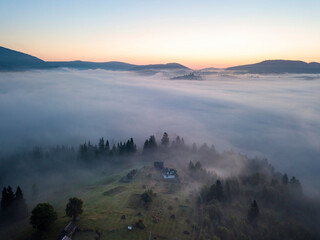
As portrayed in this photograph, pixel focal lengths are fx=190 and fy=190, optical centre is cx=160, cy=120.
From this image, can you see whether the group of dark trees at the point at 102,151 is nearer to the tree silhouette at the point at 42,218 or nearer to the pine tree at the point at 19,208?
the pine tree at the point at 19,208

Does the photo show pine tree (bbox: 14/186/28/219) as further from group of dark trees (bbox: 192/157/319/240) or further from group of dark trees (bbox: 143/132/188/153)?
group of dark trees (bbox: 143/132/188/153)

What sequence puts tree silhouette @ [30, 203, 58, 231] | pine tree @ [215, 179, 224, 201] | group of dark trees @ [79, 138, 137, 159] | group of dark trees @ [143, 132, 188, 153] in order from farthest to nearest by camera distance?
group of dark trees @ [143, 132, 188, 153] < group of dark trees @ [79, 138, 137, 159] < pine tree @ [215, 179, 224, 201] < tree silhouette @ [30, 203, 58, 231]

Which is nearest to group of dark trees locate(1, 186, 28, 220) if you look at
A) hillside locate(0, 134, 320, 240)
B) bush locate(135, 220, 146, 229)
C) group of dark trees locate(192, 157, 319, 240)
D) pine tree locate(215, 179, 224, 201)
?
hillside locate(0, 134, 320, 240)

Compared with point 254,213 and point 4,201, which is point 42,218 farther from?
point 254,213

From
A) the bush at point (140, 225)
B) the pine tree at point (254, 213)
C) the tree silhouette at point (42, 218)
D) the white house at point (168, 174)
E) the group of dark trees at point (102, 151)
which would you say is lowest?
the group of dark trees at point (102, 151)

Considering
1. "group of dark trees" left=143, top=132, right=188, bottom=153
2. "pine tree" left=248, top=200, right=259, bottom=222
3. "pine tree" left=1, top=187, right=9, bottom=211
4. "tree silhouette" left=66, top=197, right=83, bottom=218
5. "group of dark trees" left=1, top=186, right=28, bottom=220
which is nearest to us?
"tree silhouette" left=66, top=197, right=83, bottom=218

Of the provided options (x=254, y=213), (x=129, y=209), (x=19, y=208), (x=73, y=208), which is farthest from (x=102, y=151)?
(x=254, y=213)

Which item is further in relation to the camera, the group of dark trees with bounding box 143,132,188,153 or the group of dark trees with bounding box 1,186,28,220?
the group of dark trees with bounding box 143,132,188,153

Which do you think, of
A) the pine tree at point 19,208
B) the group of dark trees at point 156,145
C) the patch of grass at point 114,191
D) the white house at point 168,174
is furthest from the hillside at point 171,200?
the group of dark trees at point 156,145

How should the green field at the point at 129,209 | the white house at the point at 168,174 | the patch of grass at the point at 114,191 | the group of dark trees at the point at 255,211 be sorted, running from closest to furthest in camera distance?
1. the green field at the point at 129,209
2. the group of dark trees at the point at 255,211
3. the patch of grass at the point at 114,191
4. the white house at the point at 168,174
